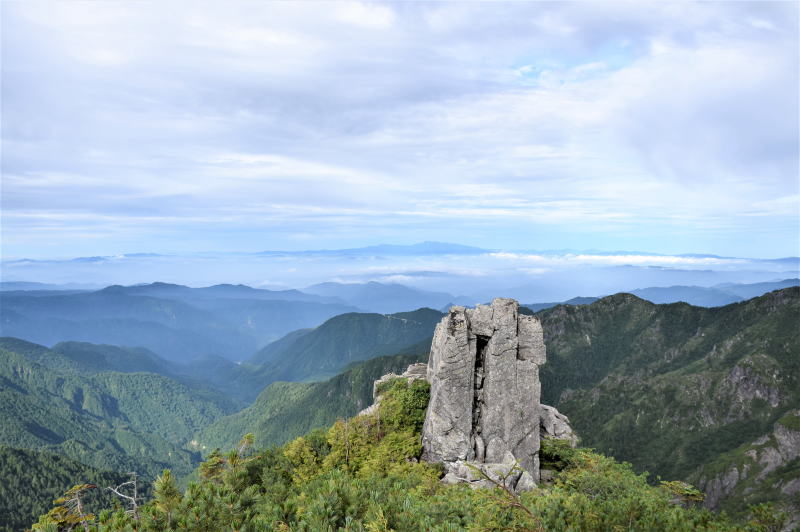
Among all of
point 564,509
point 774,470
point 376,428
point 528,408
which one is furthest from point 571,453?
point 774,470

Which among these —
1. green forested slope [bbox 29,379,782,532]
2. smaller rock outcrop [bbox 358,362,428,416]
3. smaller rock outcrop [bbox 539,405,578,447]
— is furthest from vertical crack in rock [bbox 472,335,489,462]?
green forested slope [bbox 29,379,782,532]

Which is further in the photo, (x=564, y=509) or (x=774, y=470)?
(x=774, y=470)

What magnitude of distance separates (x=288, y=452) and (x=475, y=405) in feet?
58.7

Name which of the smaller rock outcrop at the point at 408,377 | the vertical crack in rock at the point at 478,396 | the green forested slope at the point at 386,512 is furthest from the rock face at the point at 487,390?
the green forested slope at the point at 386,512

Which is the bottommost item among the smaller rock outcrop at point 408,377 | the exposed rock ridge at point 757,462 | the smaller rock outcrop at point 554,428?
the exposed rock ridge at point 757,462

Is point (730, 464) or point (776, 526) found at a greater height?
point (776, 526)

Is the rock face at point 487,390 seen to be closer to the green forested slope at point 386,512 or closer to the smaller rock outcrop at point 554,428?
the smaller rock outcrop at point 554,428

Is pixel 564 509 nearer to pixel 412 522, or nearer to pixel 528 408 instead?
pixel 412 522

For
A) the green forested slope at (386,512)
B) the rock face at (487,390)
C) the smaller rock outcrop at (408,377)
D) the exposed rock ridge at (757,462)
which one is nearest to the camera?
the green forested slope at (386,512)

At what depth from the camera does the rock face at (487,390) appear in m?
42.4

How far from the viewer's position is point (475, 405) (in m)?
44.9

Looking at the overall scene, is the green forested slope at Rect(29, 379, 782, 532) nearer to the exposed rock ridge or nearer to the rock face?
the rock face

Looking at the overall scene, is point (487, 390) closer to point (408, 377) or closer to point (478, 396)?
point (478, 396)

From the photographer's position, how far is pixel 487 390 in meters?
44.1
